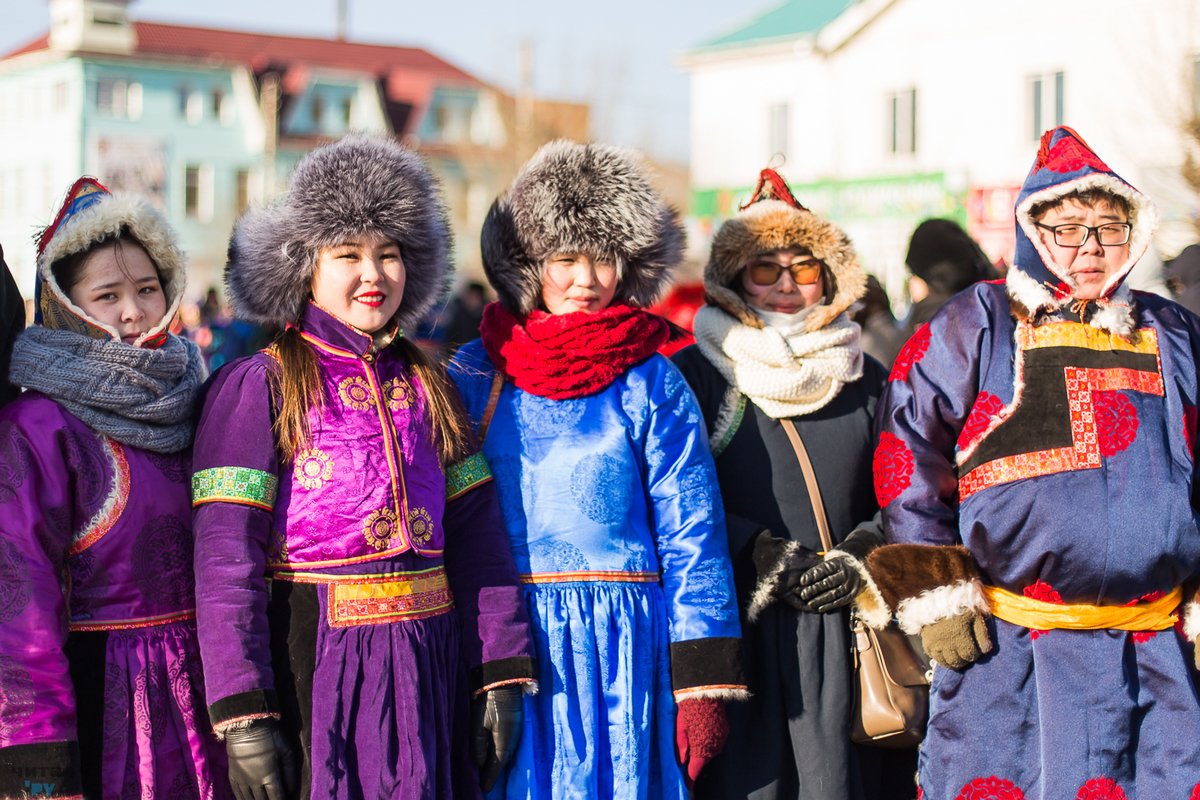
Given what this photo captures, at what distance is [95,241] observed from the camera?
2871 mm

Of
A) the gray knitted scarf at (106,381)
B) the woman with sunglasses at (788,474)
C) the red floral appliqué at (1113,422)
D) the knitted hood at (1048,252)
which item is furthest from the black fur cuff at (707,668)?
the gray knitted scarf at (106,381)

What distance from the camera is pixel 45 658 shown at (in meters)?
2.59

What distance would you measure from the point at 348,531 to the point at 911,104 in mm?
19671

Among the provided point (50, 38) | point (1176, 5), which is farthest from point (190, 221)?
point (1176, 5)

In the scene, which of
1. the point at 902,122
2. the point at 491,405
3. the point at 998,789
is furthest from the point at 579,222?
the point at 902,122

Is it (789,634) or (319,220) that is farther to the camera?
(789,634)

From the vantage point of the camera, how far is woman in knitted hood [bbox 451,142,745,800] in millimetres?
3072

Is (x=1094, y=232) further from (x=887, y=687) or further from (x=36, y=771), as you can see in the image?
(x=36, y=771)

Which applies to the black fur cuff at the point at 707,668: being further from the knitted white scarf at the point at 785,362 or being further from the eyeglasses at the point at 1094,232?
the eyeglasses at the point at 1094,232

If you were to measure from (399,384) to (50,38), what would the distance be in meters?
43.8

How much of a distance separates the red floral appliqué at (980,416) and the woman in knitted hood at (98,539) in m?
1.82

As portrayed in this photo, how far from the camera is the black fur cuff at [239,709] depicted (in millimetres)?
2645

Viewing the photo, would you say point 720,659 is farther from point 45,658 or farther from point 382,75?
point 382,75

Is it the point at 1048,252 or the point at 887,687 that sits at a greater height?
the point at 1048,252
